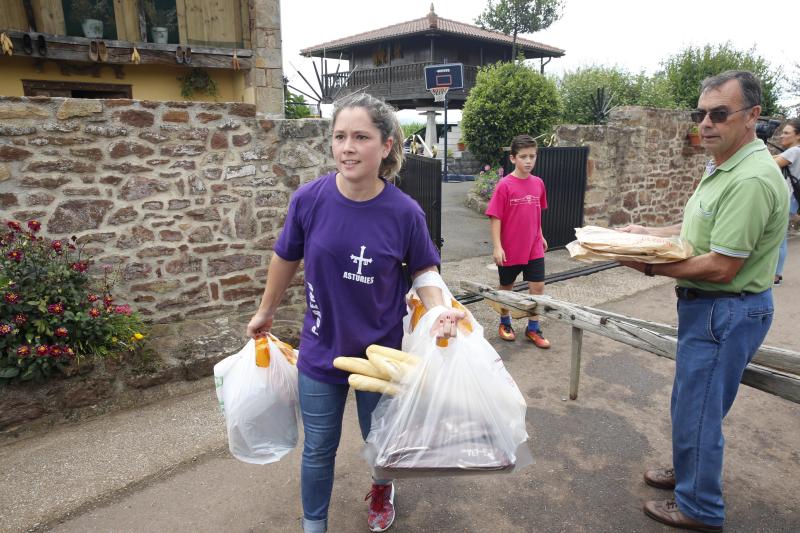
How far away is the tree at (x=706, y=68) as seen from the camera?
623 inches

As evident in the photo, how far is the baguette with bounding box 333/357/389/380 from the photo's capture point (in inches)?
71.4

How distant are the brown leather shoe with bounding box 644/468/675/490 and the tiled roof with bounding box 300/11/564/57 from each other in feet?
78.8

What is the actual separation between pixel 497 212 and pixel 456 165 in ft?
57.5

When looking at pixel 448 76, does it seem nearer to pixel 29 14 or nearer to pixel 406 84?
pixel 406 84

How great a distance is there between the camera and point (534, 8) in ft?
100

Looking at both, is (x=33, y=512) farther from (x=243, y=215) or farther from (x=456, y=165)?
(x=456, y=165)

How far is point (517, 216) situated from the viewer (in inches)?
173

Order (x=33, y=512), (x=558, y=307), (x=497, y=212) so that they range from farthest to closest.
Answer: (x=497, y=212)
(x=558, y=307)
(x=33, y=512)

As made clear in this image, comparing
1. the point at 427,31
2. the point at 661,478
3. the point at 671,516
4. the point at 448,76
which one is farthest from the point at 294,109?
the point at 427,31

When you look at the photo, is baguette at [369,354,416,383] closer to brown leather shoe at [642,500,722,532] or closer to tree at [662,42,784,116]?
brown leather shoe at [642,500,722,532]

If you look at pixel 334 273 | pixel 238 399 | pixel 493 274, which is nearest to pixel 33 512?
pixel 238 399

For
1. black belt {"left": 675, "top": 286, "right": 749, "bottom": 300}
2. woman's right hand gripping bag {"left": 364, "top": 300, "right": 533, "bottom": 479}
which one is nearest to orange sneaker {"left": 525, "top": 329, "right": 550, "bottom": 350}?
black belt {"left": 675, "top": 286, "right": 749, "bottom": 300}

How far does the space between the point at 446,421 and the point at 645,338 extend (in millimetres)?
1498

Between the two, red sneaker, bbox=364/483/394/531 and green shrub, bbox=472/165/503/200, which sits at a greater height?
green shrub, bbox=472/165/503/200
